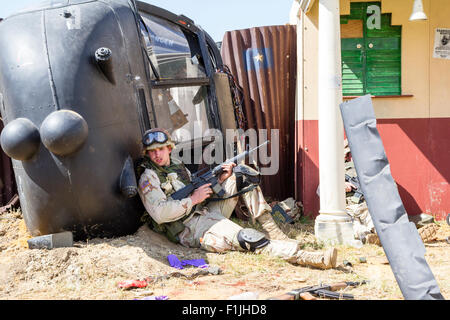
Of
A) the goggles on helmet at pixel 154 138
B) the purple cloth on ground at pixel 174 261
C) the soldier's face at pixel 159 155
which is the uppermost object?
the goggles on helmet at pixel 154 138

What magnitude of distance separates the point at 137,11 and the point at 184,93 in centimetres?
114

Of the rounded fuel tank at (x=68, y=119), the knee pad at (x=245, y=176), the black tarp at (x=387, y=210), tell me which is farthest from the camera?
the knee pad at (x=245, y=176)

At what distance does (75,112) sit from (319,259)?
106 inches

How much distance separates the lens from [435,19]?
289 inches

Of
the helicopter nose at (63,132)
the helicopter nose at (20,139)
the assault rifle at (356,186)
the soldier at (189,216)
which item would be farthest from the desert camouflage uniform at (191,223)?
the assault rifle at (356,186)

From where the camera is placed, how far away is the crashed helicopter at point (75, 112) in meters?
4.61

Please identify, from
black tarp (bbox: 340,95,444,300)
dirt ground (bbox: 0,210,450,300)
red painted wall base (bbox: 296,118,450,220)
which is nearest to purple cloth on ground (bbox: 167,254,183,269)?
dirt ground (bbox: 0,210,450,300)

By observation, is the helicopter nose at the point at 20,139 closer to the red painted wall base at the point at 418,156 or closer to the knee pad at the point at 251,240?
the knee pad at the point at 251,240

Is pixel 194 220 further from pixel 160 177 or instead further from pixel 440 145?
pixel 440 145

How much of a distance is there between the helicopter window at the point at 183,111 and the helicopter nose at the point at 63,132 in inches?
49.7

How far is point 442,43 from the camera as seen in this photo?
7.34 metres

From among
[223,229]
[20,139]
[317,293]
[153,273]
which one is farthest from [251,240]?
[20,139]

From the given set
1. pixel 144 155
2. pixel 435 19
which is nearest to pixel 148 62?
pixel 144 155

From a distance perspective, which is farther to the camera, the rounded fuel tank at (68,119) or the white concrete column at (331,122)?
the white concrete column at (331,122)
